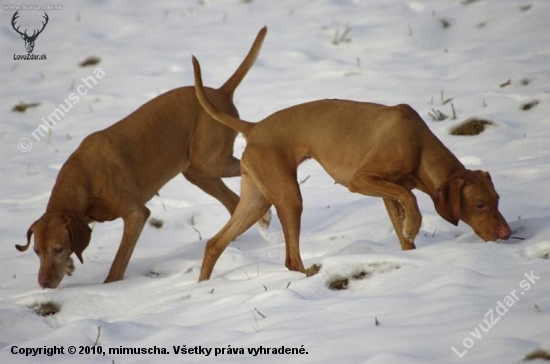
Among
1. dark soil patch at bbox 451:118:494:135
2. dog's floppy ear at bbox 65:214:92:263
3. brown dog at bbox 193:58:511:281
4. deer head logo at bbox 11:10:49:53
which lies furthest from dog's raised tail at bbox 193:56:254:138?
deer head logo at bbox 11:10:49:53

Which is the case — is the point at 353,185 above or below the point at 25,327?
above

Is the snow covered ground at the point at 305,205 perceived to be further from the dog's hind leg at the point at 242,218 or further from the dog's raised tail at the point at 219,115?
the dog's raised tail at the point at 219,115

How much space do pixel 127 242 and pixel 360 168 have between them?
1.94 meters

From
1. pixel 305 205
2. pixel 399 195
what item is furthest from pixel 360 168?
pixel 305 205

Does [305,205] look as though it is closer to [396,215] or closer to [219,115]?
[219,115]

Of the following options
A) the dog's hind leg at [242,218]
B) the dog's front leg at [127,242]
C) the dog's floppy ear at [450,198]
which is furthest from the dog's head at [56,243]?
the dog's floppy ear at [450,198]

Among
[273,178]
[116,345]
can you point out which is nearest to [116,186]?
[273,178]

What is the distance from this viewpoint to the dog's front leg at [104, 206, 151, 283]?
267 inches

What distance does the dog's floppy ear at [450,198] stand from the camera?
5648 millimetres

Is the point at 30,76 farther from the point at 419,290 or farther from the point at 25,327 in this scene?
the point at 419,290

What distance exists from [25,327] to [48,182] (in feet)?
11.2

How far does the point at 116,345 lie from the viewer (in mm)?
4672

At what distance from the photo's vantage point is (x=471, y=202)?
18.5 feet

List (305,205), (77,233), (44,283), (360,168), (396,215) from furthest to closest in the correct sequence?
1. (305,205)
2. (77,233)
3. (44,283)
4. (396,215)
5. (360,168)
